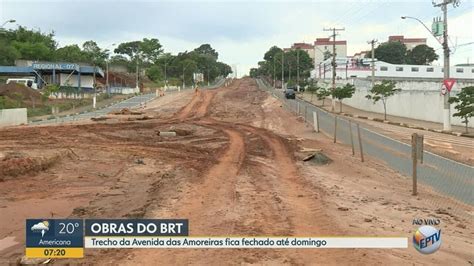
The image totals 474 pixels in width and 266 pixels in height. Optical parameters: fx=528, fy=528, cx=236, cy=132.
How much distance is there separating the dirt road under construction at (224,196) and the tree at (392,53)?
13146cm

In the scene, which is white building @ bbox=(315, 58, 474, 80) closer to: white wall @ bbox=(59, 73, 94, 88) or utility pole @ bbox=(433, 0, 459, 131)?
white wall @ bbox=(59, 73, 94, 88)

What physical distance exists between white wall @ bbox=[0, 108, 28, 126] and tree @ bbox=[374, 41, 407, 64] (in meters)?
124

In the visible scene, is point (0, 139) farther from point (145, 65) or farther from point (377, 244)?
point (145, 65)

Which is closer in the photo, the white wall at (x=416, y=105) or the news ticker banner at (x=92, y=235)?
the news ticker banner at (x=92, y=235)

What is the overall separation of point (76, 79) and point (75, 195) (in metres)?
75.8

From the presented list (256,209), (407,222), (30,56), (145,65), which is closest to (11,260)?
(256,209)

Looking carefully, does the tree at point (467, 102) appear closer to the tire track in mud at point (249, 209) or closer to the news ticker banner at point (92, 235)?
the tire track in mud at point (249, 209)

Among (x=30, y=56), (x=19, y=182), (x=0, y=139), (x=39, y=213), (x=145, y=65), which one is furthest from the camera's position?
(x=145, y=65)

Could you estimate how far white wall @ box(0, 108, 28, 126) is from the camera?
34.9 m

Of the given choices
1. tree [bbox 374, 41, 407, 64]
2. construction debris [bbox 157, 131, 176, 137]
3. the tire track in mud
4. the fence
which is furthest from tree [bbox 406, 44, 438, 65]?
the tire track in mud

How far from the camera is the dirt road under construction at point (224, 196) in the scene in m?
7.21

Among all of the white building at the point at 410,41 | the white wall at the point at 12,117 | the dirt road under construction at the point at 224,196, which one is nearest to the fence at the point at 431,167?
the dirt road under construction at the point at 224,196

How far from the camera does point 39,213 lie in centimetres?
1016

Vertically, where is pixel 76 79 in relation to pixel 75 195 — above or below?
above
